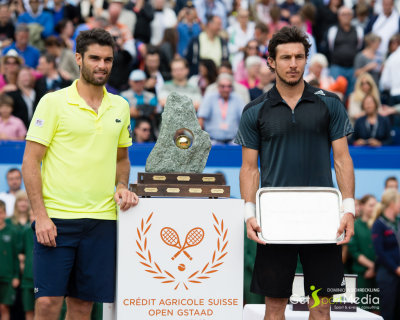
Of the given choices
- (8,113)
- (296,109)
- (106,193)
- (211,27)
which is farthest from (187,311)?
(211,27)

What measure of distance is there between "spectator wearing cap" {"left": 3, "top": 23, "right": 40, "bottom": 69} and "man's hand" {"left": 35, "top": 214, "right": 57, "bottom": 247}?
7.59 meters

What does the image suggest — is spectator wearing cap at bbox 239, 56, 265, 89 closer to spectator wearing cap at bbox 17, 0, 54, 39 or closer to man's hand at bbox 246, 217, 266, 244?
spectator wearing cap at bbox 17, 0, 54, 39

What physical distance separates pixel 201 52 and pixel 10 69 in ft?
9.89

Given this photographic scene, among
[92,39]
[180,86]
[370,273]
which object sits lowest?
[370,273]

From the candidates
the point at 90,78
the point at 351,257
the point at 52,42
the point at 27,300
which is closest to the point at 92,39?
the point at 90,78

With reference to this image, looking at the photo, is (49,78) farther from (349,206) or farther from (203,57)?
(349,206)

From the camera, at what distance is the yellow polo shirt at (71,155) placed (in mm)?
4930

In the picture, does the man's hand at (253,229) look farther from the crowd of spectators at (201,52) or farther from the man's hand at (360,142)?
the man's hand at (360,142)

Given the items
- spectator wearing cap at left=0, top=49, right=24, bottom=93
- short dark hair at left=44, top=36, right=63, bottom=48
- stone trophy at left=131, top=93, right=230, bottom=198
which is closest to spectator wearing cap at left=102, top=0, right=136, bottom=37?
short dark hair at left=44, top=36, right=63, bottom=48

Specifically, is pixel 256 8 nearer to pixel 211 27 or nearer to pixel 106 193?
pixel 211 27

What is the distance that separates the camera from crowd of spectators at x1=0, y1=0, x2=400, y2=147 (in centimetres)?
1070

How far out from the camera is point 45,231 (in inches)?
191

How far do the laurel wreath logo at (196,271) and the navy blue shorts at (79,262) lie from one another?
19 centimetres

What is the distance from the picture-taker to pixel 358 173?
995 cm
